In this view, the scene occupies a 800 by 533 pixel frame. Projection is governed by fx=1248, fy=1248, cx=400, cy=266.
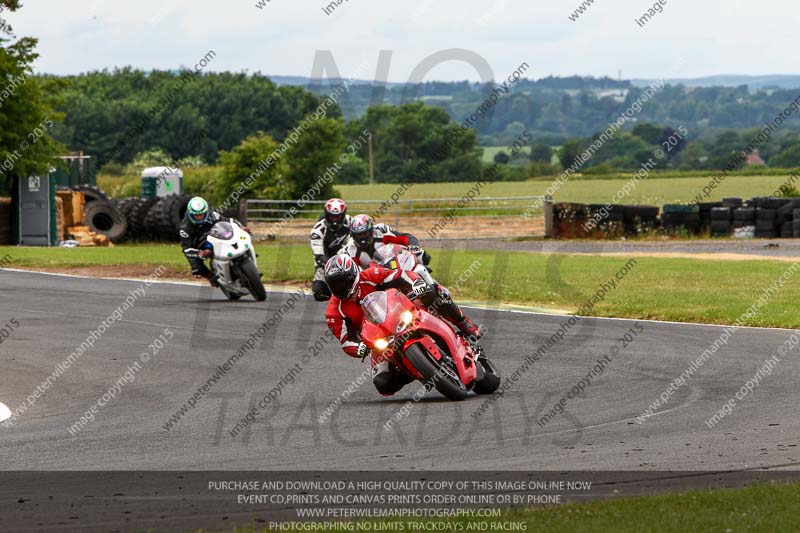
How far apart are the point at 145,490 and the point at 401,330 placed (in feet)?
12.4

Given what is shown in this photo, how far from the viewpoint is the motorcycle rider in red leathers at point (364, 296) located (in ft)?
37.7

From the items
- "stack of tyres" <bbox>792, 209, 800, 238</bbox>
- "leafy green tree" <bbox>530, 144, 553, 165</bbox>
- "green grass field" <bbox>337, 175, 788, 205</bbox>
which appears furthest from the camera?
"leafy green tree" <bbox>530, 144, 553, 165</bbox>

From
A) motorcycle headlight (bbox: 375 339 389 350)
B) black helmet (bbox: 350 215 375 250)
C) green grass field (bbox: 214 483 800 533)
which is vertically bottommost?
green grass field (bbox: 214 483 800 533)

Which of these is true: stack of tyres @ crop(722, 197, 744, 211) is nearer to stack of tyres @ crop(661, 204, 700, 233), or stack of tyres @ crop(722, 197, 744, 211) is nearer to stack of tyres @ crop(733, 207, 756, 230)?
stack of tyres @ crop(733, 207, 756, 230)

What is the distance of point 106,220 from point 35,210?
252 centimetres

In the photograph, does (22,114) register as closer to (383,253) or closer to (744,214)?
(744,214)

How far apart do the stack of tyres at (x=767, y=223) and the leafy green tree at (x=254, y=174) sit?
91.8 feet

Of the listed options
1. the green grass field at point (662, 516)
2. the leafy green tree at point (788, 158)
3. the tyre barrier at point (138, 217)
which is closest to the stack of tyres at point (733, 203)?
the tyre barrier at point (138, 217)

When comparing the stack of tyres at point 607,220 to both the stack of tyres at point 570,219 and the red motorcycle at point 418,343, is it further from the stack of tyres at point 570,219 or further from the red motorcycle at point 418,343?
the red motorcycle at point 418,343

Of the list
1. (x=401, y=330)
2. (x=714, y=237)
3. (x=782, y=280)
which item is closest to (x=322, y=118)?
(x=714, y=237)

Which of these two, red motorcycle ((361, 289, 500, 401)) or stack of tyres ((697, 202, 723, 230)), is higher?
red motorcycle ((361, 289, 500, 401))

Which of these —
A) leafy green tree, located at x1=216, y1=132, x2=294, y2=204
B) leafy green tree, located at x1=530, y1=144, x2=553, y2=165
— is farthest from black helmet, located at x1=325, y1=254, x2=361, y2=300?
leafy green tree, located at x1=530, y1=144, x2=553, y2=165

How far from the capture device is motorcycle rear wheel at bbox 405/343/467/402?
1093 cm

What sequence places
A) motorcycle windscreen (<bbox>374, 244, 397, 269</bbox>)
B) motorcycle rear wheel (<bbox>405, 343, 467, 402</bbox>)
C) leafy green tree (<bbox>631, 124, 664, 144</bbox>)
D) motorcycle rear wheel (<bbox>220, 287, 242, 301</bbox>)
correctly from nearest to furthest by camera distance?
1. motorcycle rear wheel (<bbox>405, 343, 467, 402</bbox>)
2. motorcycle windscreen (<bbox>374, 244, 397, 269</bbox>)
3. motorcycle rear wheel (<bbox>220, 287, 242, 301</bbox>)
4. leafy green tree (<bbox>631, 124, 664, 144</bbox>)
